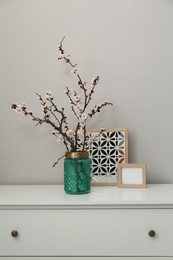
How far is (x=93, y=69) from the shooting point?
1.87 meters

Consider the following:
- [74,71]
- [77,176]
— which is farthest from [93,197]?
[74,71]

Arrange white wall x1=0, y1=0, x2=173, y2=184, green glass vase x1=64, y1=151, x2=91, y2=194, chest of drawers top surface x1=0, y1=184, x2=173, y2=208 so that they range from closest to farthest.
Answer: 1. chest of drawers top surface x1=0, y1=184, x2=173, y2=208
2. green glass vase x1=64, y1=151, x2=91, y2=194
3. white wall x1=0, y1=0, x2=173, y2=184

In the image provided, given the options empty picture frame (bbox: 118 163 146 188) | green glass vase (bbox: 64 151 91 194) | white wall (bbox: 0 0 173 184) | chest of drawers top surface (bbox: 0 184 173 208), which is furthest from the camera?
white wall (bbox: 0 0 173 184)

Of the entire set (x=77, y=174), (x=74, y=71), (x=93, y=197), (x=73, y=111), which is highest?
(x=74, y=71)

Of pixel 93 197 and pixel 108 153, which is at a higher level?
pixel 108 153

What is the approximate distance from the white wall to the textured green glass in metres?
0.26

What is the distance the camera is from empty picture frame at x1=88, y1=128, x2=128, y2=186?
71.2 inches
